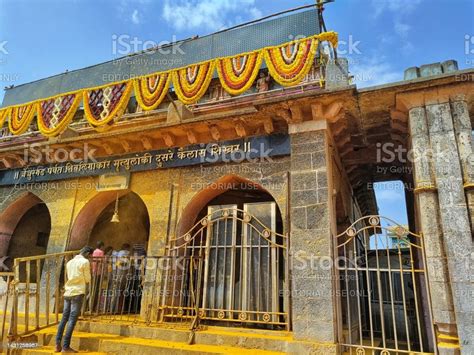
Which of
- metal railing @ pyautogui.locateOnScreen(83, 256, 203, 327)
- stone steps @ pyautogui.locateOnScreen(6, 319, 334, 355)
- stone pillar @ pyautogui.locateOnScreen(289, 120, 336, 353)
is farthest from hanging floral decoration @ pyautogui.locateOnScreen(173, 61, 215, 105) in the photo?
stone steps @ pyautogui.locateOnScreen(6, 319, 334, 355)

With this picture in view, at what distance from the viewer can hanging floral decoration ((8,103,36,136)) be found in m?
9.02

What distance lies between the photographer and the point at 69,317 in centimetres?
550

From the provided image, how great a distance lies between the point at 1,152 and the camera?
8750mm

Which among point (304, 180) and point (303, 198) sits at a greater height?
point (304, 180)

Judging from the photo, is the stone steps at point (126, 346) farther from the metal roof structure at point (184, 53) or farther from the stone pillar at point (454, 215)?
the metal roof structure at point (184, 53)

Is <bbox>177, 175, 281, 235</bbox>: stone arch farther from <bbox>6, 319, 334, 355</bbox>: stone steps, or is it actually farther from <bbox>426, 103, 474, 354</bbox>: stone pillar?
<bbox>426, 103, 474, 354</bbox>: stone pillar

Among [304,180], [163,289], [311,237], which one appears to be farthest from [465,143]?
[163,289]

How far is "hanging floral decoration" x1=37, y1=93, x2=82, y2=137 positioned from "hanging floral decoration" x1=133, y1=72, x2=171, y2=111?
1.80 m

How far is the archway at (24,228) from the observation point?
9.07 m

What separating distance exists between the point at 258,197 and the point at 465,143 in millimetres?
5161

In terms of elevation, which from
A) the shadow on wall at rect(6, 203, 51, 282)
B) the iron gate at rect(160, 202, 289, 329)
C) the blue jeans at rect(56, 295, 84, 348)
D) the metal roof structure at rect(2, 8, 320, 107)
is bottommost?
the blue jeans at rect(56, 295, 84, 348)

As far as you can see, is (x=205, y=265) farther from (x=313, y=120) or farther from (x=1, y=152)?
(x=1, y=152)

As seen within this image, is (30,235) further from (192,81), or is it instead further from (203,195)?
(192,81)

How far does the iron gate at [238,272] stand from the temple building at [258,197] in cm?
4
